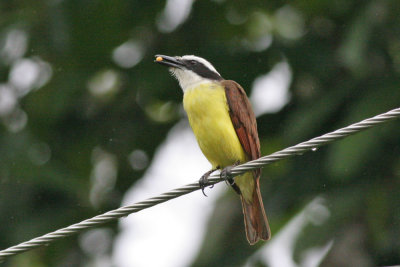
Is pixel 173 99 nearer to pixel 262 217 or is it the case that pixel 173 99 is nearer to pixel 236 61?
pixel 236 61

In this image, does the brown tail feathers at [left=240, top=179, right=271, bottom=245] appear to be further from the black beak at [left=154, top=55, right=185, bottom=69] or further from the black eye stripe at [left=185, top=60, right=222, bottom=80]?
the black beak at [left=154, top=55, right=185, bottom=69]

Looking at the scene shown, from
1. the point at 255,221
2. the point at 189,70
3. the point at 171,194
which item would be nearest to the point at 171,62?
the point at 189,70

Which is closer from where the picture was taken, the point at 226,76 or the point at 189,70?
the point at 189,70

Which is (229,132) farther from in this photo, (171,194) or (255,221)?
(171,194)

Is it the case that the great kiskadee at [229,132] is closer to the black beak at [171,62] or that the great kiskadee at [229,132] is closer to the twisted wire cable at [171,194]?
the black beak at [171,62]

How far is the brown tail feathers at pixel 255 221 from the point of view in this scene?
6594 mm

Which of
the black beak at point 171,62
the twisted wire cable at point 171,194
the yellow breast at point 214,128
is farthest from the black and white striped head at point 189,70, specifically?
the twisted wire cable at point 171,194

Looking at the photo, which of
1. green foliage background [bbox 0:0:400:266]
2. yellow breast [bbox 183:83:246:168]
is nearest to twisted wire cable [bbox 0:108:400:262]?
yellow breast [bbox 183:83:246:168]

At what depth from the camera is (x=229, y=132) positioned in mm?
6434

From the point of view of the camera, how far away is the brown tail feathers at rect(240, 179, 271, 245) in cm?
659

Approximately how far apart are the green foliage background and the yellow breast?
0.83m

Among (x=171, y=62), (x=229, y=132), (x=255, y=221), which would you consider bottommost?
(x=255, y=221)

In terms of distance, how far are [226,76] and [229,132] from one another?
1918 millimetres

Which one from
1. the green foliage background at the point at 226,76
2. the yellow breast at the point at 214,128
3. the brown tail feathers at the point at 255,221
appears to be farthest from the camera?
the green foliage background at the point at 226,76
